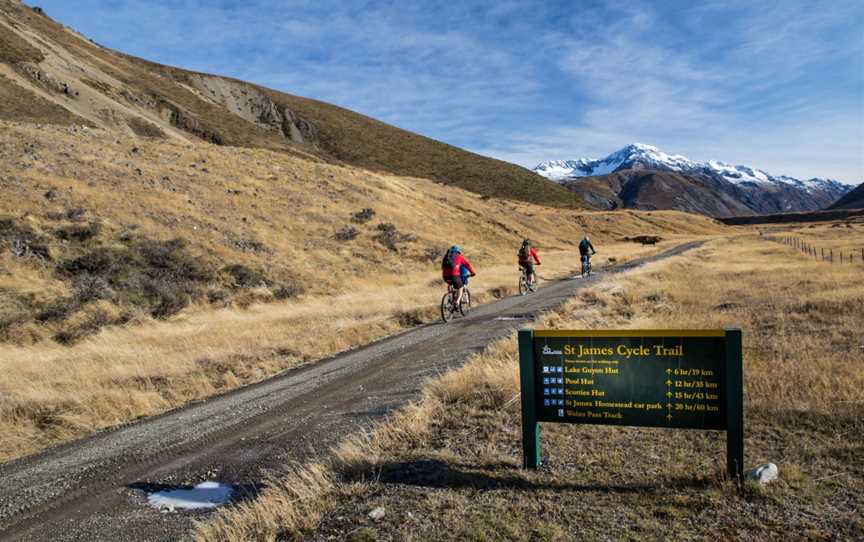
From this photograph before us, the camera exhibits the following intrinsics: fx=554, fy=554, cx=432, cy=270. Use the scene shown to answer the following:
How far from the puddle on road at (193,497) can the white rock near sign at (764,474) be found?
5135 millimetres

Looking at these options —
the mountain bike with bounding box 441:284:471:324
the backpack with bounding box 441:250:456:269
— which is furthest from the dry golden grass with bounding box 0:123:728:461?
the backpack with bounding box 441:250:456:269

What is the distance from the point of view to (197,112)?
347 ft

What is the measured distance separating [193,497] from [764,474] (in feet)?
18.6

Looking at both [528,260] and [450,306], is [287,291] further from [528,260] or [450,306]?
[528,260]

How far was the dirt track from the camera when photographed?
5602 millimetres

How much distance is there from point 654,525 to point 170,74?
16273cm

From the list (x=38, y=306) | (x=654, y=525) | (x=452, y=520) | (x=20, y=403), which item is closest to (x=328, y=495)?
(x=452, y=520)

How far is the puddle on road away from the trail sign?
3.26 m

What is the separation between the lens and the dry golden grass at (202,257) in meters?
11.2

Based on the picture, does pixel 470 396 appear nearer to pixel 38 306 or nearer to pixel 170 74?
pixel 38 306

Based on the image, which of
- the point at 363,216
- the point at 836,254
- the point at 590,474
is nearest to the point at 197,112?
the point at 363,216

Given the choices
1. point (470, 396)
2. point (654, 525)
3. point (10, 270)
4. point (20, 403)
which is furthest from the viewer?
point (10, 270)

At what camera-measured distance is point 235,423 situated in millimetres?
8656

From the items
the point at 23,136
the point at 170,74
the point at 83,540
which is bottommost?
the point at 83,540
